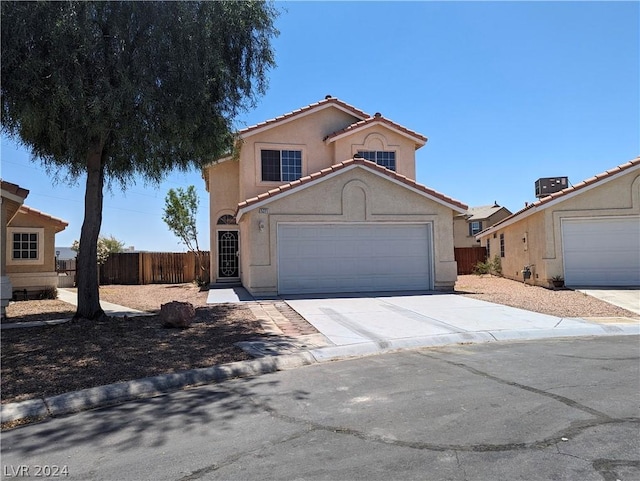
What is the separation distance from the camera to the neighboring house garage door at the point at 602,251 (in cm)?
1747

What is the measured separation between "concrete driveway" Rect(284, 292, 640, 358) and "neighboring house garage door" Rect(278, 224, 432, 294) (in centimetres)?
199

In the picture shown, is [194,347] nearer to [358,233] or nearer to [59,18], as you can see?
[59,18]

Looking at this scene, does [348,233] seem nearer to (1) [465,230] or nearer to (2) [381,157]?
(2) [381,157]

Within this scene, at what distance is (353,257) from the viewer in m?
16.7

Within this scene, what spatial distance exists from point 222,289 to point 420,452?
15742 mm

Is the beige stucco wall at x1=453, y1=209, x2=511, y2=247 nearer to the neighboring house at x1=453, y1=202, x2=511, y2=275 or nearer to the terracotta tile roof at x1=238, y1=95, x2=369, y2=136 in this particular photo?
the neighboring house at x1=453, y1=202, x2=511, y2=275

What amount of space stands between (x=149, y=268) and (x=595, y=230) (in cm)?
2057

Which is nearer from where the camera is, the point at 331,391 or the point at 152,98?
the point at 331,391

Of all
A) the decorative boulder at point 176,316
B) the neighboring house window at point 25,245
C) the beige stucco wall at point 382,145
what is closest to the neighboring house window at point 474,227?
the beige stucco wall at point 382,145

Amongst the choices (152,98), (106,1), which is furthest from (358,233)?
(106,1)

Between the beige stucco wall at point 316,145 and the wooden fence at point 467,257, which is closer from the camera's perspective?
the beige stucco wall at point 316,145

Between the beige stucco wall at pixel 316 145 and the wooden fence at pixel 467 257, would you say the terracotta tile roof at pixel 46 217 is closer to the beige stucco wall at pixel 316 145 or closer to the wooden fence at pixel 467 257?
the beige stucco wall at pixel 316 145

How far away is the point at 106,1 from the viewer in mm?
9086

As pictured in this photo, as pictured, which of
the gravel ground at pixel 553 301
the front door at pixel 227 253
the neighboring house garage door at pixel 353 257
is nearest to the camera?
the gravel ground at pixel 553 301
